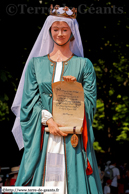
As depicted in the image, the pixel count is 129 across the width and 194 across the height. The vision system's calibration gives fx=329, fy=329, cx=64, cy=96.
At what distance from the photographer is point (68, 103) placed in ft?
12.6

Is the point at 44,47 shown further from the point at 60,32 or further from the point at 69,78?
the point at 69,78

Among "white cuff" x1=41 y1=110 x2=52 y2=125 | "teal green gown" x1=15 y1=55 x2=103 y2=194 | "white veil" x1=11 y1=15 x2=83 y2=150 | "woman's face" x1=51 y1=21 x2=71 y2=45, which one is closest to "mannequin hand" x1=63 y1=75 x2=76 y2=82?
"teal green gown" x1=15 y1=55 x2=103 y2=194

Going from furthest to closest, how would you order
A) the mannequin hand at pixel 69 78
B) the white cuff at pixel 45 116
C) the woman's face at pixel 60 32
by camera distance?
the woman's face at pixel 60 32
the white cuff at pixel 45 116
the mannequin hand at pixel 69 78

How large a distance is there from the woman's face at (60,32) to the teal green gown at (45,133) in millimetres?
263

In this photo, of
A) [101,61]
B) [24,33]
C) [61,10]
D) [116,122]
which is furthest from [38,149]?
[116,122]

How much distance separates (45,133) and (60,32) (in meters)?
1.30

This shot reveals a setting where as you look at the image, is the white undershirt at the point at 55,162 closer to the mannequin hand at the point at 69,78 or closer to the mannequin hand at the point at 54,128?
the mannequin hand at the point at 54,128

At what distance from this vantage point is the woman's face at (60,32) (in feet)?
13.8

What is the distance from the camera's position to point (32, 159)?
3.84 m

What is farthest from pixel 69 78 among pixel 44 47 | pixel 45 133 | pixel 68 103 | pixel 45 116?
pixel 44 47

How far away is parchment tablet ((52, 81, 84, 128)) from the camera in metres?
3.81

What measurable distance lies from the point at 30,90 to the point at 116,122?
37.9 ft

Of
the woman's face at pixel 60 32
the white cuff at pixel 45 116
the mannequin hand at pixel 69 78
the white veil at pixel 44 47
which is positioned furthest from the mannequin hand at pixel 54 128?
the woman's face at pixel 60 32

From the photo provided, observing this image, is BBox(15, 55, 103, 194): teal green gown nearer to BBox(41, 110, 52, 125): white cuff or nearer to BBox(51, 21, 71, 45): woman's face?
BBox(41, 110, 52, 125): white cuff
